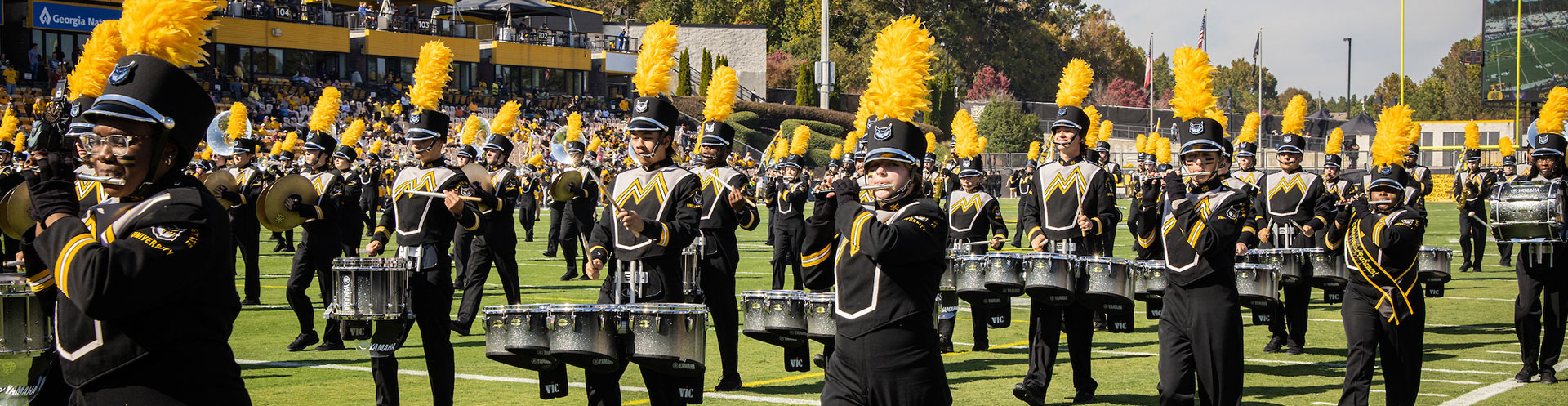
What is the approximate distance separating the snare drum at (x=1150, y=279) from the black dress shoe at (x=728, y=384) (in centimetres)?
274

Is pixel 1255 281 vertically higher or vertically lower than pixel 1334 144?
lower

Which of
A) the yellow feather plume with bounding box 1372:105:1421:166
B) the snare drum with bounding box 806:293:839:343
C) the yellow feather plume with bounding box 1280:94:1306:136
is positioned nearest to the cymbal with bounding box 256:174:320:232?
the snare drum with bounding box 806:293:839:343

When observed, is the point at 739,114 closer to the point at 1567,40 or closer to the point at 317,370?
the point at 1567,40

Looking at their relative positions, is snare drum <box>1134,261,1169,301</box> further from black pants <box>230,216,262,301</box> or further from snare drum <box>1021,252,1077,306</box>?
black pants <box>230,216,262,301</box>

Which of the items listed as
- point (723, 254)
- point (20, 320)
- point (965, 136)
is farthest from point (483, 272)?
point (20, 320)

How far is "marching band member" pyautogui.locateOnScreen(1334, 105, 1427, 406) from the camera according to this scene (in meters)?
8.66

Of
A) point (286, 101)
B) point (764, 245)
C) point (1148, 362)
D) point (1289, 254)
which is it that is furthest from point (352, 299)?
point (286, 101)

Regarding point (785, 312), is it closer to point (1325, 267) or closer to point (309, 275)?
point (309, 275)

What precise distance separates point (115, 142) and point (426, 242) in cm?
487

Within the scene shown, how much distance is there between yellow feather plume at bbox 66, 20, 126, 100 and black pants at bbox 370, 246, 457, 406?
232 centimetres

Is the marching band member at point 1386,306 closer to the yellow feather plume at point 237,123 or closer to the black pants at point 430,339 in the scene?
the black pants at point 430,339

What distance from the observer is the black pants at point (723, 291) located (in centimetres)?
975

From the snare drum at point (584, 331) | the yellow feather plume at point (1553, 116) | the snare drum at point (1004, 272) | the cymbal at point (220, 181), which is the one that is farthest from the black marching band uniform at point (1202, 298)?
the cymbal at point (220, 181)

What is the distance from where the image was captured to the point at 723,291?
1015 centimetres
